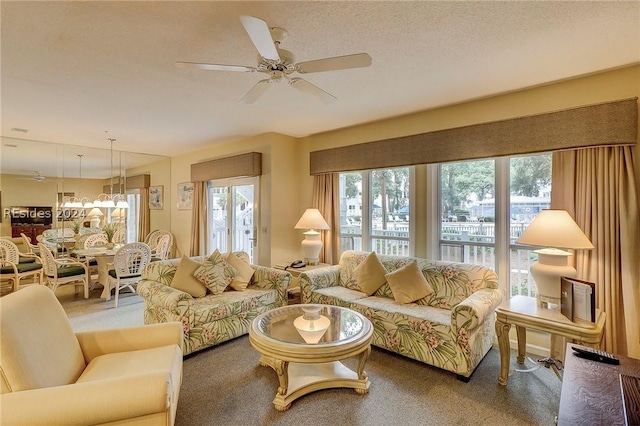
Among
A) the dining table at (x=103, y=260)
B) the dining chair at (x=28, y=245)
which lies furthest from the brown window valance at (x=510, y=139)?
the dining chair at (x=28, y=245)

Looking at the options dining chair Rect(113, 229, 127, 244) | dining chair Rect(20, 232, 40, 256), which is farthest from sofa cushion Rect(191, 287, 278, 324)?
dining chair Rect(20, 232, 40, 256)

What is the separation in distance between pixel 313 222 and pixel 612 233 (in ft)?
9.93

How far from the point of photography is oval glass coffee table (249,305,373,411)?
6.63 ft

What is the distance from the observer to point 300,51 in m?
2.23

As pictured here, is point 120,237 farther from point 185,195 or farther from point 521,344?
point 521,344

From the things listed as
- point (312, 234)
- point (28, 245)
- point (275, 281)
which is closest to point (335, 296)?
point (275, 281)

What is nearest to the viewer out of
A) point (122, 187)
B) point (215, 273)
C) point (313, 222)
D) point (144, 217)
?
point (215, 273)

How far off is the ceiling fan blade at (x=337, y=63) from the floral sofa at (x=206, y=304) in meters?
2.27

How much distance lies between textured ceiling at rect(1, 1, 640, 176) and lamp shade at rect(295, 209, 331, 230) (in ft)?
4.64

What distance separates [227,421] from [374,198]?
310 centimetres

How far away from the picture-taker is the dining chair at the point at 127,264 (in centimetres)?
435

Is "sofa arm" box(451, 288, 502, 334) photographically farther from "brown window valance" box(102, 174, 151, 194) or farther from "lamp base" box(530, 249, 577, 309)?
"brown window valance" box(102, 174, 151, 194)

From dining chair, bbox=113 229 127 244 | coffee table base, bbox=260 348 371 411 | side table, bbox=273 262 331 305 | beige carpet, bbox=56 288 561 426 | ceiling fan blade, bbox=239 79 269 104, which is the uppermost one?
ceiling fan blade, bbox=239 79 269 104

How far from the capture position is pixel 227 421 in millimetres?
1956
